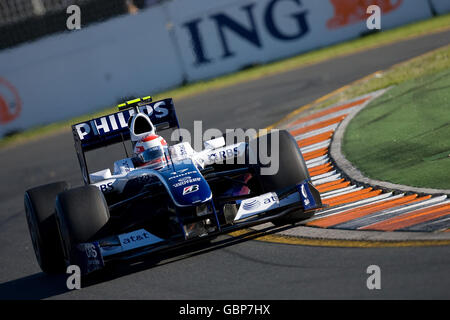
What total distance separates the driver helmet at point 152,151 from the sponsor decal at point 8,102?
1599 centimetres

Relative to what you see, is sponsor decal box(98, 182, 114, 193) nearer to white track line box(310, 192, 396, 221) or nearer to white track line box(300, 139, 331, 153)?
white track line box(310, 192, 396, 221)

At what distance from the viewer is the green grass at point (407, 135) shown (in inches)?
358

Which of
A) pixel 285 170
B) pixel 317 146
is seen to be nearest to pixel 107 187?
pixel 285 170

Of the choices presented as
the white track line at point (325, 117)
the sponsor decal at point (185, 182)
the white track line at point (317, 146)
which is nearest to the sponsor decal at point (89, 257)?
the sponsor decal at point (185, 182)

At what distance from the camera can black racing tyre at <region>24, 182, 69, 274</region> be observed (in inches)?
337

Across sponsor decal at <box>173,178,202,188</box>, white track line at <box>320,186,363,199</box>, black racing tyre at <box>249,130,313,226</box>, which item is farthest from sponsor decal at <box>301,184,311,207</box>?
white track line at <box>320,186,363,199</box>

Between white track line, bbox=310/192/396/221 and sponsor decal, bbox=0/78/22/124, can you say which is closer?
white track line, bbox=310/192/396/221

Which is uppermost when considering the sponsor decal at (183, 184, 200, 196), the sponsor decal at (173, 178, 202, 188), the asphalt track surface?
the sponsor decal at (173, 178, 202, 188)

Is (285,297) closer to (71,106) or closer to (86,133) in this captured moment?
(86,133)

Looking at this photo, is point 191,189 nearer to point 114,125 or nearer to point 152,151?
point 152,151

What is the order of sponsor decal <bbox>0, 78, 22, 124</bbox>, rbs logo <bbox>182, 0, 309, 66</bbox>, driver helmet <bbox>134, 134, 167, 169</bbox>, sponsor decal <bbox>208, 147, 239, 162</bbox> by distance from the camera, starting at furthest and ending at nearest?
rbs logo <bbox>182, 0, 309, 66</bbox> < sponsor decal <bbox>0, 78, 22, 124</bbox> < driver helmet <bbox>134, 134, 167, 169</bbox> < sponsor decal <bbox>208, 147, 239, 162</bbox>

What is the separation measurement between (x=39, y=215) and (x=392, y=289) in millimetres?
4185

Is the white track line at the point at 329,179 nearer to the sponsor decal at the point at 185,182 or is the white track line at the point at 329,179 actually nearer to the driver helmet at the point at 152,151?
the driver helmet at the point at 152,151

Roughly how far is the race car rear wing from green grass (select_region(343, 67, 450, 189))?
241 centimetres
